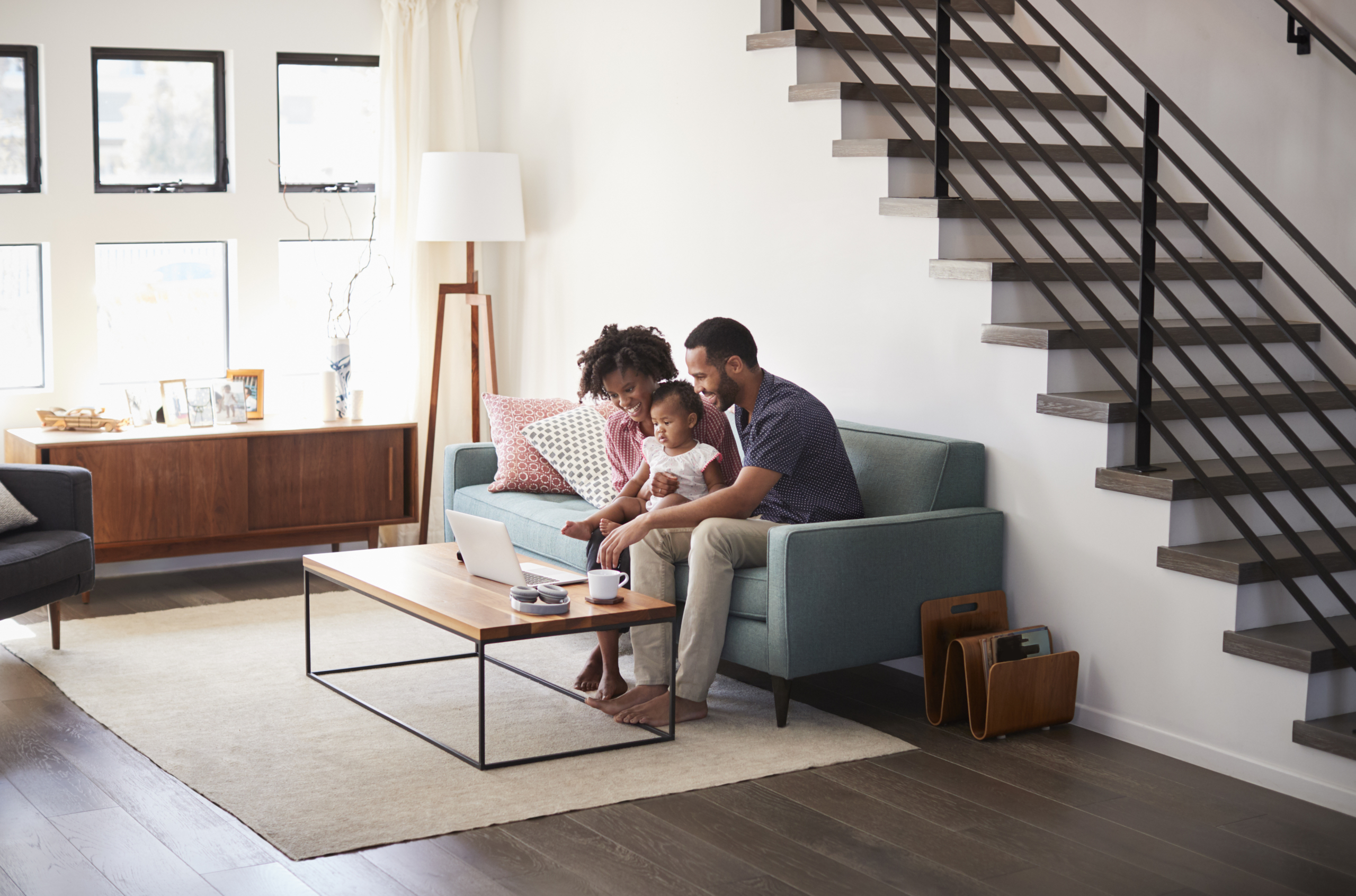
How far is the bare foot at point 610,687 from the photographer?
3.96 meters

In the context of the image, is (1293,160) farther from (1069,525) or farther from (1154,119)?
(1069,525)

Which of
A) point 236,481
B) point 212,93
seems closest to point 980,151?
point 236,481

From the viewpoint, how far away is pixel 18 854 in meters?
2.90

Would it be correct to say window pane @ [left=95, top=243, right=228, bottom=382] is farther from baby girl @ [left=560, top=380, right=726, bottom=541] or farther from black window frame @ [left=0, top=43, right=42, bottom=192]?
baby girl @ [left=560, top=380, right=726, bottom=541]

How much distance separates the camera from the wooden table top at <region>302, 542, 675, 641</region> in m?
3.39

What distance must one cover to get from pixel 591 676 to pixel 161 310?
9.47ft

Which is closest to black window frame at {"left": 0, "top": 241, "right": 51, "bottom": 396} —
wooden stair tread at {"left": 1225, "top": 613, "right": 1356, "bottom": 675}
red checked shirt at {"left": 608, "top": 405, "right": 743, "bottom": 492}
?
red checked shirt at {"left": 608, "top": 405, "right": 743, "bottom": 492}

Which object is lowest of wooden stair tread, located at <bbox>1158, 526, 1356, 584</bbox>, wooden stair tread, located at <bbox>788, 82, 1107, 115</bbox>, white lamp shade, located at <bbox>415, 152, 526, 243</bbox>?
wooden stair tread, located at <bbox>1158, 526, 1356, 584</bbox>

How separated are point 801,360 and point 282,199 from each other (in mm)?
2586

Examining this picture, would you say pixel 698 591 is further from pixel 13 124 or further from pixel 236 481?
pixel 13 124

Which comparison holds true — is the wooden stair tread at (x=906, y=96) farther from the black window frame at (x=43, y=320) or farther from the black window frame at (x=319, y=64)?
the black window frame at (x=43, y=320)

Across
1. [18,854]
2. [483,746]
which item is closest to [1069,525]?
[483,746]

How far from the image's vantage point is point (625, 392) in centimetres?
417

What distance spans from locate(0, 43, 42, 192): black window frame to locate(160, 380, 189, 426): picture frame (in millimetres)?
912
